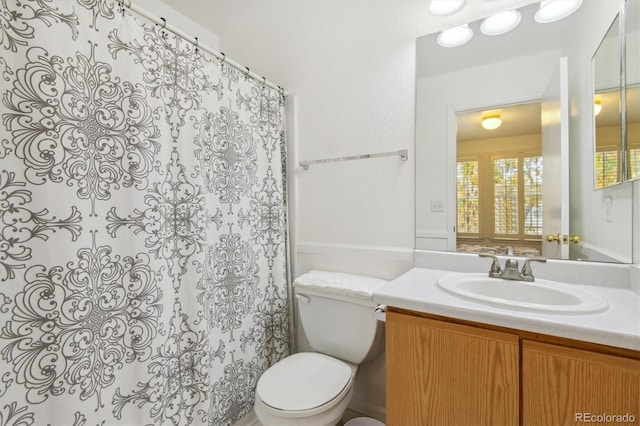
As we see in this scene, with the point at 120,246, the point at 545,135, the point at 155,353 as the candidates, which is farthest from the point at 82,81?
the point at 545,135

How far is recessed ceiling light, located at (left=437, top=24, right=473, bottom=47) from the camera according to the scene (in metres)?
1.31

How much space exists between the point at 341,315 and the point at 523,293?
77cm

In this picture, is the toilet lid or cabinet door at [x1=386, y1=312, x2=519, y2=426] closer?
cabinet door at [x1=386, y1=312, x2=519, y2=426]

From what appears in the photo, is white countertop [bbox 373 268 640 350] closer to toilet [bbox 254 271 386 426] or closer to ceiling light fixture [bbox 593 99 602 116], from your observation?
toilet [bbox 254 271 386 426]

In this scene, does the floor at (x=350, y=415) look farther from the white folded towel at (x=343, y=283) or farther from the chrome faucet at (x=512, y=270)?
the chrome faucet at (x=512, y=270)

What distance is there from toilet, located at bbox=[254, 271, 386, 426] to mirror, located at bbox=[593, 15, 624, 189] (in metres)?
0.99

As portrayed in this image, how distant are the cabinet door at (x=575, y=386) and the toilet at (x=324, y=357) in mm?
628

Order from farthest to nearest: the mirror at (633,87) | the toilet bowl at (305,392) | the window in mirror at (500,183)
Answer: the window in mirror at (500,183)
the toilet bowl at (305,392)
the mirror at (633,87)

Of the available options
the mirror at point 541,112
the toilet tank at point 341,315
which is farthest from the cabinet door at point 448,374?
the mirror at point 541,112

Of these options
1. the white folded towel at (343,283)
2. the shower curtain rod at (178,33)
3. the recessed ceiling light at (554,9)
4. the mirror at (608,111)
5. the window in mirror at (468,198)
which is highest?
the recessed ceiling light at (554,9)

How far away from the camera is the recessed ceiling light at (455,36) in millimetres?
1310

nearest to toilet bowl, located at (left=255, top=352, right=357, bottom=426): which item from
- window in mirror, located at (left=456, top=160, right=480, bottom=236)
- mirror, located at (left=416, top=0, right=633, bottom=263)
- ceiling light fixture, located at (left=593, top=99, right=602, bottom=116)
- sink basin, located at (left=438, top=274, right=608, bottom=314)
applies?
sink basin, located at (left=438, top=274, right=608, bottom=314)

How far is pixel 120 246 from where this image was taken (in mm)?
974

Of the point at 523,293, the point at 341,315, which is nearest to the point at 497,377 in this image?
the point at 523,293
